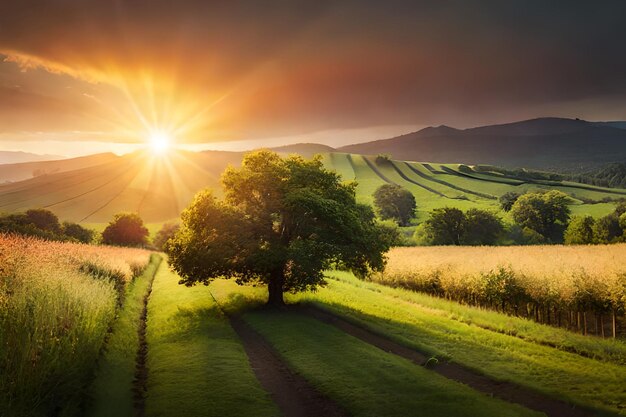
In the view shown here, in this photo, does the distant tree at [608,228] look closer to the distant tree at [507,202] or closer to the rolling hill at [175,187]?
the rolling hill at [175,187]

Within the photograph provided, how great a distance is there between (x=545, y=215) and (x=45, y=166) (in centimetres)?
17503

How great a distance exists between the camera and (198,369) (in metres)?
16.7

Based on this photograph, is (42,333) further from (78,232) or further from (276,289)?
(78,232)

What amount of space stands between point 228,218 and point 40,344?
649 inches

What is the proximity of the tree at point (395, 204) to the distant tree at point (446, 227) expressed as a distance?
2729cm

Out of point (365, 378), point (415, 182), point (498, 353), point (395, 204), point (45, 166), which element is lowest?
point (395, 204)

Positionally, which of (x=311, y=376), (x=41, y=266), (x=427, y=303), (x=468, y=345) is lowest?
(x=427, y=303)

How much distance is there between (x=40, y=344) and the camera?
1256 cm

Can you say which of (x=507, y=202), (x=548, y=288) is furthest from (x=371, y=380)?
(x=507, y=202)

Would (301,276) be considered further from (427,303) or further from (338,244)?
(427,303)

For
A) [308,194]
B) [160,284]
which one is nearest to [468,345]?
[308,194]

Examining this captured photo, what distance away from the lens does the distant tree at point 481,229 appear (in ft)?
339

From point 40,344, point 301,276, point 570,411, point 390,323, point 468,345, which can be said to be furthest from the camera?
point 301,276

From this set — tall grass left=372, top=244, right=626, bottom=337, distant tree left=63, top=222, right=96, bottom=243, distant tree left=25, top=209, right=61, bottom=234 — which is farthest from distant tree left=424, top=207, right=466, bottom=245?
distant tree left=25, top=209, right=61, bottom=234
